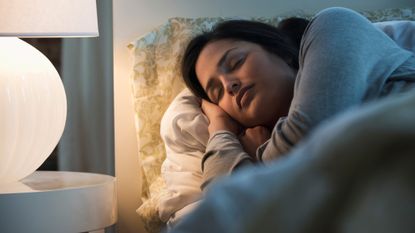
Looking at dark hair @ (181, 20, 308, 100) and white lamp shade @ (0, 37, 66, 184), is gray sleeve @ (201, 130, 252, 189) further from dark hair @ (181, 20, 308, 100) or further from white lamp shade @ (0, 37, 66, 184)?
white lamp shade @ (0, 37, 66, 184)

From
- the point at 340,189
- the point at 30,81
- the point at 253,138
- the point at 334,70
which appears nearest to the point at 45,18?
the point at 30,81

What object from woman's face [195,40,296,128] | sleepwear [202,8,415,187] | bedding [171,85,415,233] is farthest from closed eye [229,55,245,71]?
bedding [171,85,415,233]

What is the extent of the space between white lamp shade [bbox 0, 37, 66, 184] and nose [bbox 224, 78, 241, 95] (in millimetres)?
431

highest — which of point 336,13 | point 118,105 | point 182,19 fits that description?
point 336,13

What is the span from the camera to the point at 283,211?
0.35 meters

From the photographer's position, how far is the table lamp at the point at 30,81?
1630 millimetres

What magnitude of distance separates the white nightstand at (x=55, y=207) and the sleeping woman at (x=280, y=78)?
31 cm

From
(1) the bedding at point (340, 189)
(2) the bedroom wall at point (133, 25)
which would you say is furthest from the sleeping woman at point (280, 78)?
(1) the bedding at point (340, 189)

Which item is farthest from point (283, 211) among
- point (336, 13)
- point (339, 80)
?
point (336, 13)

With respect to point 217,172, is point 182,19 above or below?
above

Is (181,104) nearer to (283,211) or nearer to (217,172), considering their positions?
(217,172)

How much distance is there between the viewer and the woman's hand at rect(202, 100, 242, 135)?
1.67 m

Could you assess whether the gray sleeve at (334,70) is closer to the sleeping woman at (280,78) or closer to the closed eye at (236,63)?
the sleeping woman at (280,78)

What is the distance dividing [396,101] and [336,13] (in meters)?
0.98
